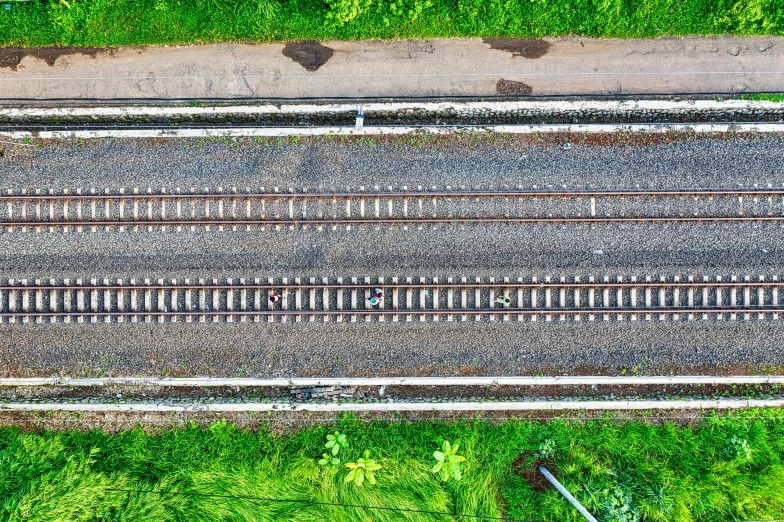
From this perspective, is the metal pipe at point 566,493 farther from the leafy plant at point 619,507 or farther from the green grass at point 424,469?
the leafy plant at point 619,507

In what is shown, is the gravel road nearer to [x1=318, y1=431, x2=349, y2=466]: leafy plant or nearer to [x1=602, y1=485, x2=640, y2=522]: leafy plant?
[x1=318, y1=431, x2=349, y2=466]: leafy plant

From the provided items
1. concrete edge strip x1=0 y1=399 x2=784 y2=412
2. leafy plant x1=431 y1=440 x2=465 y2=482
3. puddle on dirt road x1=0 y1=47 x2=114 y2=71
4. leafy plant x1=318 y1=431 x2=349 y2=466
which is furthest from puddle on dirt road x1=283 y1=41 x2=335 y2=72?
leafy plant x1=431 y1=440 x2=465 y2=482

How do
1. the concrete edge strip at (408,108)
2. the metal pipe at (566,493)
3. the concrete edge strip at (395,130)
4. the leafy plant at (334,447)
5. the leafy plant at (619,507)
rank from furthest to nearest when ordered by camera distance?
the concrete edge strip at (408,108)
the concrete edge strip at (395,130)
the leafy plant at (334,447)
the leafy plant at (619,507)
the metal pipe at (566,493)

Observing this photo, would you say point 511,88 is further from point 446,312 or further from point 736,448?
point 736,448

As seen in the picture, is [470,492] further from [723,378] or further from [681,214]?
[681,214]

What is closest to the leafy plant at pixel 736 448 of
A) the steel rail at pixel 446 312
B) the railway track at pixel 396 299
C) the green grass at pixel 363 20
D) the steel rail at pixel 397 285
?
the railway track at pixel 396 299

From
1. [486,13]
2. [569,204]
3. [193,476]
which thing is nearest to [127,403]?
[193,476]

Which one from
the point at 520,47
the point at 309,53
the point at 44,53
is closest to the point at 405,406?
the point at 309,53
